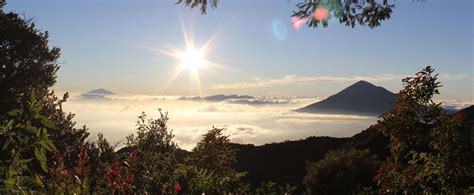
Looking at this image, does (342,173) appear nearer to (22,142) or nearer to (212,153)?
(212,153)

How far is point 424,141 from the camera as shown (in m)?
8.97

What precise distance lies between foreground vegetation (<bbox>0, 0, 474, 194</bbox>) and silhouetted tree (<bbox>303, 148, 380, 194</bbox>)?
4 centimetres

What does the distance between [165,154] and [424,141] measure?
5032mm

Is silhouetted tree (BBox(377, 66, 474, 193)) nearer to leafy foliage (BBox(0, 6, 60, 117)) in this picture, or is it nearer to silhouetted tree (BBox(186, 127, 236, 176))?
silhouetted tree (BBox(186, 127, 236, 176))

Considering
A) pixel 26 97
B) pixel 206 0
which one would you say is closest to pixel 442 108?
pixel 206 0

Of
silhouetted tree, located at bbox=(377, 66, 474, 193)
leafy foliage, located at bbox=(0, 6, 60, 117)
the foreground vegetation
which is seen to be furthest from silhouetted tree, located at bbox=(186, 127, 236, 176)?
leafy foliage, located at bbox=(0, 6, 60, 117)

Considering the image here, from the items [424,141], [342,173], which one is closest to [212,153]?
[424,141]

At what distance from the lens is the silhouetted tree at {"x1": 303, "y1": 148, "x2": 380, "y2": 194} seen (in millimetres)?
19719

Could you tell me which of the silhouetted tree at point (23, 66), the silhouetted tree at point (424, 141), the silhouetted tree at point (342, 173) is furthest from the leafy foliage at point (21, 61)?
the silhouetted tree at point (424, 141)

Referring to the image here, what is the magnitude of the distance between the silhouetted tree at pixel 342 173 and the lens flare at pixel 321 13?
8936 millimetres

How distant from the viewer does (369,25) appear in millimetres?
13062

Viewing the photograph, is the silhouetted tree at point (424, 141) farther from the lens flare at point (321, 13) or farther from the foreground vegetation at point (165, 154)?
the lens flare at point (321, 13)

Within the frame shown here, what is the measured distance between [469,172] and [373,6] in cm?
604

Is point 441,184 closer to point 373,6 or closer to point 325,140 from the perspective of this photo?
point 373,6
